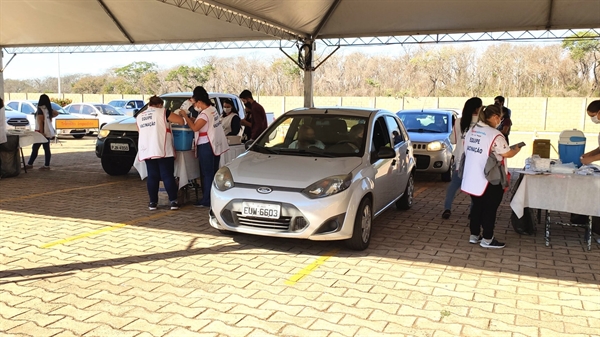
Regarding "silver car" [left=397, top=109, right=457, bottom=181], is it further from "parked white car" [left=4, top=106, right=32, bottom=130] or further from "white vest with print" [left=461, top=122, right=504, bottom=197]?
"parked white car" [left=4, top=106, right=32, bottom=130]

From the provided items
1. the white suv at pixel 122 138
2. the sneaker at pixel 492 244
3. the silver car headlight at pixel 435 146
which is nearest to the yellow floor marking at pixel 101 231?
the white suv at pixel 122 138

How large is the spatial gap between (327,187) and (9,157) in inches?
327

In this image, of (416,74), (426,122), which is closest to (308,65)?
(426,122)

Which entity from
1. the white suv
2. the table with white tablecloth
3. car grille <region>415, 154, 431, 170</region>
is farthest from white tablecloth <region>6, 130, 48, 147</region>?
the table with white tablecloth

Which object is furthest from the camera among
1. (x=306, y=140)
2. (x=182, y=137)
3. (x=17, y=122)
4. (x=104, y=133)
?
→ (x=17, y=122)

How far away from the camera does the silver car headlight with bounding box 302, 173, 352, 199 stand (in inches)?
213

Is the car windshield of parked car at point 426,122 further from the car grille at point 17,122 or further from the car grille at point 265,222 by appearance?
the car grille at point 17,122

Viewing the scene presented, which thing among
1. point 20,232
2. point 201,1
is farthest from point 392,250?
point 201,1

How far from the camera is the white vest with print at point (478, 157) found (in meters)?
5.79

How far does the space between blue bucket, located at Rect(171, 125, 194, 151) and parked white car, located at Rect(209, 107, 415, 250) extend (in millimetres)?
1476

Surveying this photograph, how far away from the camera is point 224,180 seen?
5.89 m

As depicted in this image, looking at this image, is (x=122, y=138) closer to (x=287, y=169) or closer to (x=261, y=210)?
(x=287, y=169)

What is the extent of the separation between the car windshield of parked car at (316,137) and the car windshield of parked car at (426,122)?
5991 millimetres

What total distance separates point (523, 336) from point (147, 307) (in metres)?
2.88
